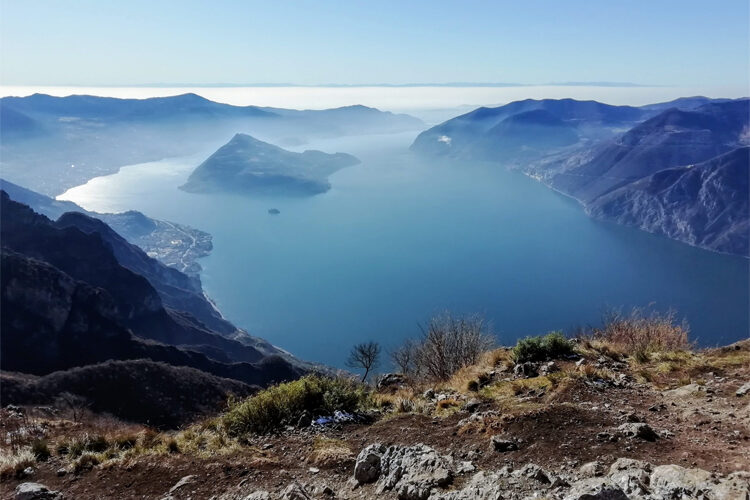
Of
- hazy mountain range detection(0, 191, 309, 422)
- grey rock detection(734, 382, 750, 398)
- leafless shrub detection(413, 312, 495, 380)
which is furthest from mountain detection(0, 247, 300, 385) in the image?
grey rock detection(734, 382, 750, 398)

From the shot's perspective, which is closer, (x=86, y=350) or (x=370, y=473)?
(x=370, y=473)

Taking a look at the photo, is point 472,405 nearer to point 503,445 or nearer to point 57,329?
point 503,445

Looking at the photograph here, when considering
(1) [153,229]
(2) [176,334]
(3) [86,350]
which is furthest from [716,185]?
(1) [153,229]

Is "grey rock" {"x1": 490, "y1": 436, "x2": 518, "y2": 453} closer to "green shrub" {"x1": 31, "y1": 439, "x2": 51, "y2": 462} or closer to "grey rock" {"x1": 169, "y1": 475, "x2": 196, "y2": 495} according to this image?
"grey rock" {"x1": 169, "y1": 475, "x2": 196, "y2": 495}

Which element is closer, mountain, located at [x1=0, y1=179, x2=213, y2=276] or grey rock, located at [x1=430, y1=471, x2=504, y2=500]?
grey rock, located at [x1=430, y1=471, x2=504, y2=500]

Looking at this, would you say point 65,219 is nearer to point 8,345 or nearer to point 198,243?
point 8,345

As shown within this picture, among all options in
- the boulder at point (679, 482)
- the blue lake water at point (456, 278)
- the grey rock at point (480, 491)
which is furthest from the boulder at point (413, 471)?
the blue lake water at point (456, 278)

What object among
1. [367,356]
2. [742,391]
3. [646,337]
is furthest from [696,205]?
[742,391]
